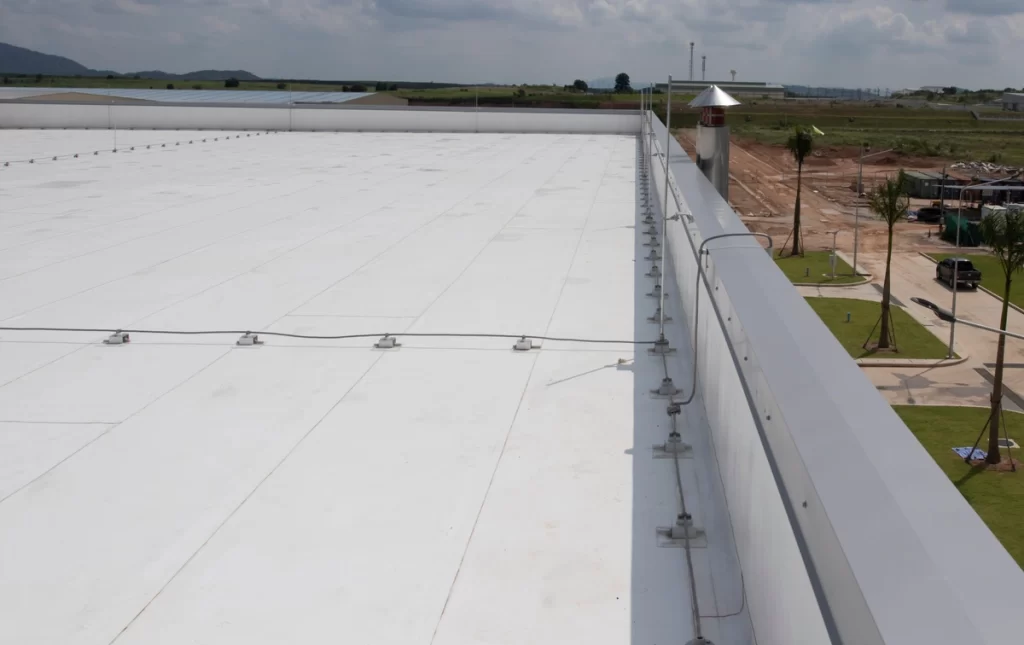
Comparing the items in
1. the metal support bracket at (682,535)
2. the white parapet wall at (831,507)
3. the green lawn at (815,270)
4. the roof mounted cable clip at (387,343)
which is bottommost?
the green lawn at (815,270)

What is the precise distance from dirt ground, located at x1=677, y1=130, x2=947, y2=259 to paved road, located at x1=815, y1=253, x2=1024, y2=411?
8.03 m

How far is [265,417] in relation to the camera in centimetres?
602

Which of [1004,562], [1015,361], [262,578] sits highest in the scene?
[1004,562]

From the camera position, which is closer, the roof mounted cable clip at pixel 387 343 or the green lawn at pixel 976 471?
the roof mounted cable clip at pixel 387 343

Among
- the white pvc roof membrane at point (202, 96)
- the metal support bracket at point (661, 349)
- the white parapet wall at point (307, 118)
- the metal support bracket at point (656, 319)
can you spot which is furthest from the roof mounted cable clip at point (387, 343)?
the white pvc roof membrane at point (202, 96)

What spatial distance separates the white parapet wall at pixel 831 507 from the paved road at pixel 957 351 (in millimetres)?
23263

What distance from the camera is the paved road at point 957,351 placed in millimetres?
26656

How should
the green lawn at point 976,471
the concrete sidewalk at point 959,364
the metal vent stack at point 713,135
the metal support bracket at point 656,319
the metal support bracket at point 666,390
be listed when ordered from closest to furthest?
1. the metal support bracket at point 666,390
2. the metal support bracket at point 656,319
3. the metal vent stack at point 713,135
4. the green lawn at point 976,471
5. the concrete sidewalk at point 959,364

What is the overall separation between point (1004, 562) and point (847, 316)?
33435 millimetres

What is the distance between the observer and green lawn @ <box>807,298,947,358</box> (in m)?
30.6

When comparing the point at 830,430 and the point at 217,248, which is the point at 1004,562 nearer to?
the point at 830,430

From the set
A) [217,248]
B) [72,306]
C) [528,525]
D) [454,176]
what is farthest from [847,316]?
[528,525]

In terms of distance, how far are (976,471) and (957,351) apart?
11019mm

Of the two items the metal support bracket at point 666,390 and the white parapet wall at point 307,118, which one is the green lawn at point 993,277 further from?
the metal support bracket at point 666,390
